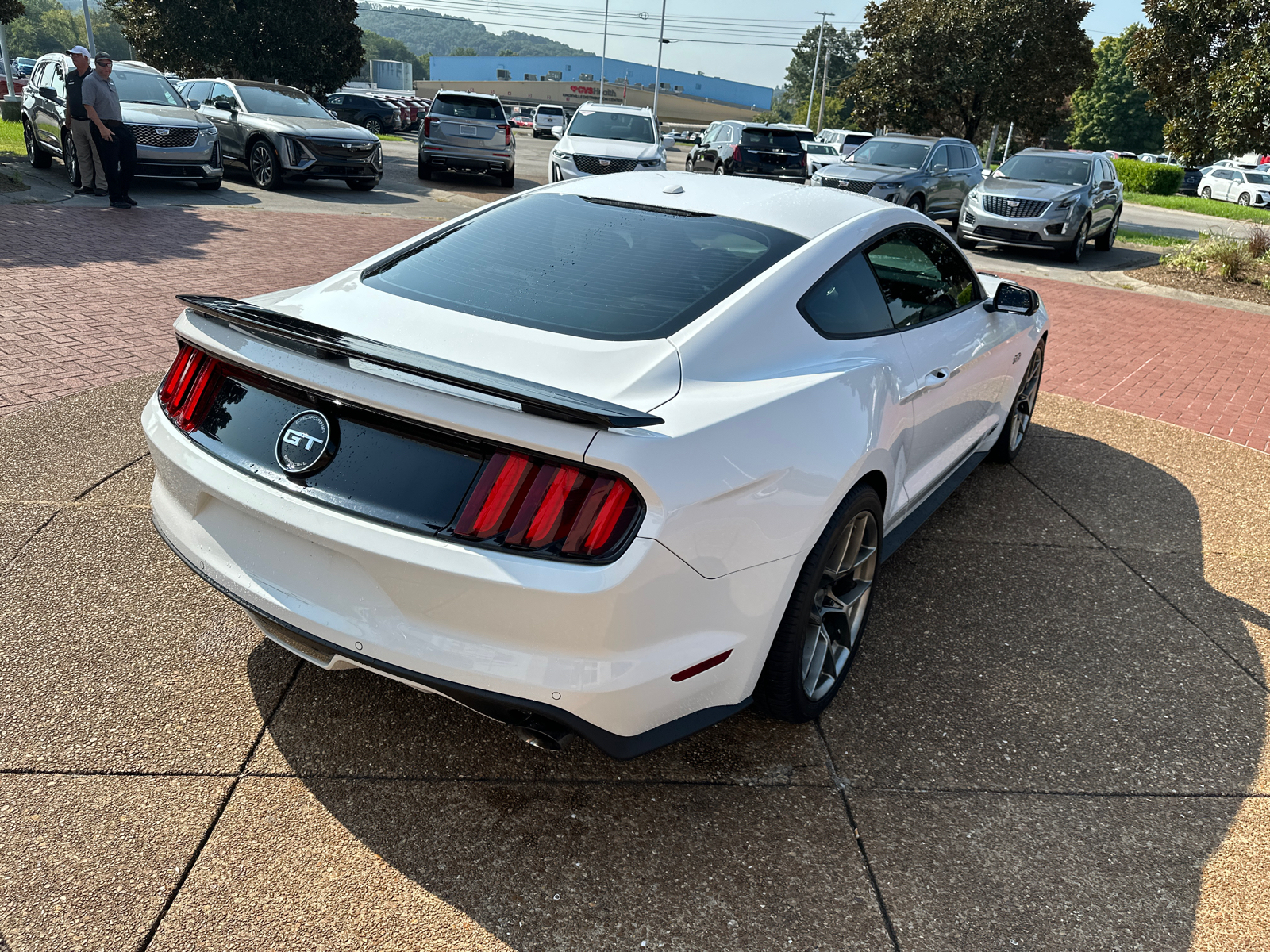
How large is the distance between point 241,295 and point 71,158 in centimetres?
783

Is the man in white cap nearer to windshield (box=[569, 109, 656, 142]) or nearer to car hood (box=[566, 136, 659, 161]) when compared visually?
car hood (box=[566, 136, 659, 161])

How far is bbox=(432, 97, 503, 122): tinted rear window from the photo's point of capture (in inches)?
746

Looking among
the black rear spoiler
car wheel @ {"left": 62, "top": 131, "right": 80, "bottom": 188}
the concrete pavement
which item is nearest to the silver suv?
car wheel @ {"left": 62, "top": 131, "right": 80, "bottom": 188}

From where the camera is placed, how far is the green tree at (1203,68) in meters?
14.1

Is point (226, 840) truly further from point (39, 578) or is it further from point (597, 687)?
point (39, 578)

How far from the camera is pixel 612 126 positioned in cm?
1722

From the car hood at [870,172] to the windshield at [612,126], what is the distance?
131 inches

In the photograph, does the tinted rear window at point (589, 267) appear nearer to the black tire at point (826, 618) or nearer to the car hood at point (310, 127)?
the black tire at point (826, 618)

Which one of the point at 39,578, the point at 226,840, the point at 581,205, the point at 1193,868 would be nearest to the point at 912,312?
the point at 581,205

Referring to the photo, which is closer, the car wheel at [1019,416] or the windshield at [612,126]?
the car wheel at [1019,416]

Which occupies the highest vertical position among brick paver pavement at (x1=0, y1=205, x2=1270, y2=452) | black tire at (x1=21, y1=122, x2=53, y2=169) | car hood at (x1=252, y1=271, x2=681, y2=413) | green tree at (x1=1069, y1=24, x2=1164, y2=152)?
green tree at (x1=1069, y1=24, x2=1164, y2=152)

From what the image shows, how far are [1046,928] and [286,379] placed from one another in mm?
2301

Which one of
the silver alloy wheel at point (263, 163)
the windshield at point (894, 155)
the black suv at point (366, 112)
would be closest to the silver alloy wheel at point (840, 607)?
the silver alloy wheel at point (263, 163)

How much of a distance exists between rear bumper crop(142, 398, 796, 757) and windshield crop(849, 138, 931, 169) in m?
16.1
